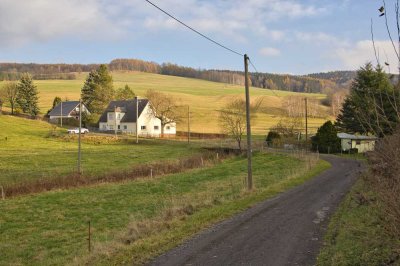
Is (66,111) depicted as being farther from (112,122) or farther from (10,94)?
(10,94)

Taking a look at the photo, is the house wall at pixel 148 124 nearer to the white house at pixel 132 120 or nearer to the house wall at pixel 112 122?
the white house at pixel 132 120

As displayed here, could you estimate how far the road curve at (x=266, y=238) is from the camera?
9.88 metres

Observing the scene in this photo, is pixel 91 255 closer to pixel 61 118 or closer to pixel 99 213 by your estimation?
pixel 99 213

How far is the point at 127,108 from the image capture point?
3654 inches

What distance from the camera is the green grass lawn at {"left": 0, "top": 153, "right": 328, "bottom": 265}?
12352mm

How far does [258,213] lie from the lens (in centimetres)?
1566

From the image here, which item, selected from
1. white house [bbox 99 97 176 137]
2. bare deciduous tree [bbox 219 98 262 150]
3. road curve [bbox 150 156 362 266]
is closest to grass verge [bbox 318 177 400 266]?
road curve [bbox 150 156 362 266]

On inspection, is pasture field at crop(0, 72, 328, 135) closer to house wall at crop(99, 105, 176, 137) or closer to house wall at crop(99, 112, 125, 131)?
house wall at crop(99, 105, 176, 137)

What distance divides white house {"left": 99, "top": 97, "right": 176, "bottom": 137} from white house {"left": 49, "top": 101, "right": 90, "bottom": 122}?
7.43 m

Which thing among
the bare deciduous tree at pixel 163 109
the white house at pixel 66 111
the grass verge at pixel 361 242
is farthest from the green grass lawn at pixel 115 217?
the white house at pixel 66 111

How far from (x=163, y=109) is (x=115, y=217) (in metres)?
71.3

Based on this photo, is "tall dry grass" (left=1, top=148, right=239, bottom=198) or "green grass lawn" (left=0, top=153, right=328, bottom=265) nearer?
"green grass lawn" (left=0, top=153, right=328, bottom=265)

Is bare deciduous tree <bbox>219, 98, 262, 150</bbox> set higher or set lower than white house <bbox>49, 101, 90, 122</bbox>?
lower

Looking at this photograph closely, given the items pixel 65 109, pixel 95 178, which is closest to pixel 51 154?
pixel 95 178
